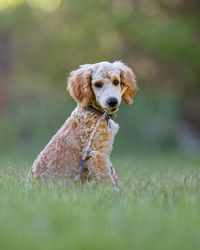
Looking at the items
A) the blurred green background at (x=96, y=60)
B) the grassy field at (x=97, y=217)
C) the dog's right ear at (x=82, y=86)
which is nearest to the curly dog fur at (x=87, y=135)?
the dog's right ear at (x=82, y=86)

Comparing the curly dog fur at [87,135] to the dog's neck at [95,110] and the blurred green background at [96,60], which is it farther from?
the blurred green background at [96,60]

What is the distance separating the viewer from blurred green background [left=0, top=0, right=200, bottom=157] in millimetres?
15594

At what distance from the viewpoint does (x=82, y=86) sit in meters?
5.39

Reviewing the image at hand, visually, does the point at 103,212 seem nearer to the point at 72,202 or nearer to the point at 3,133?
the point at 72,202

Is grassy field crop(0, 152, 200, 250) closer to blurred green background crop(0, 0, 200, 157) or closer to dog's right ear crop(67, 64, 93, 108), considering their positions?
dog's right ear crop(67, 64, 93, 108)

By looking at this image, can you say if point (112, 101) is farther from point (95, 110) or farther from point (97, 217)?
point (97, 217)

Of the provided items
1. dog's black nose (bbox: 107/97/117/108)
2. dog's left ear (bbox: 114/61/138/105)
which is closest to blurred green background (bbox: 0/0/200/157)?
dog's left ear (bbox: 114/61/138/105)

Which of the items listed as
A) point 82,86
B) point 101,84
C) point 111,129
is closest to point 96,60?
point 82,86

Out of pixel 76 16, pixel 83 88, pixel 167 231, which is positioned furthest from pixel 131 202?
pixel 76 16

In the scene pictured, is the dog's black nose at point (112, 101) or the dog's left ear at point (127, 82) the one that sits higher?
the dog's left ear at point (127, 82)

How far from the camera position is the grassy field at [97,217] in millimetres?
2943

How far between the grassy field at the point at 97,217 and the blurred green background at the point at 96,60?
9.32 metres

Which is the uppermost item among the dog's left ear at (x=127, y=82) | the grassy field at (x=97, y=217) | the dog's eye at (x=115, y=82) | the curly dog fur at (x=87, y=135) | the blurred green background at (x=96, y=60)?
the blurred green background at (x=96, y=60)

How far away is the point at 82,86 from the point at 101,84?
0.75ft
